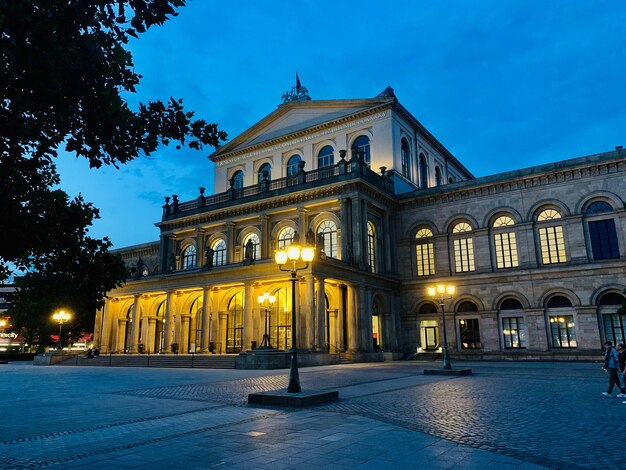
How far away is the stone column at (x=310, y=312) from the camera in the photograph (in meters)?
29.1

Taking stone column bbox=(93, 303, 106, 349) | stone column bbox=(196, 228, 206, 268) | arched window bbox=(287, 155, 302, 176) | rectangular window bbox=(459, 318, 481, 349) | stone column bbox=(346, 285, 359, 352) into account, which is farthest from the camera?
arched window bbox=(287, 155, 302, 176)

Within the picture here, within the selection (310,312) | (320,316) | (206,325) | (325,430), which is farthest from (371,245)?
(325,430)

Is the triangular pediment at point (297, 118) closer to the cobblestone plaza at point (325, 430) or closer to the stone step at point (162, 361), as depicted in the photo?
the stone step at point (162, 361)

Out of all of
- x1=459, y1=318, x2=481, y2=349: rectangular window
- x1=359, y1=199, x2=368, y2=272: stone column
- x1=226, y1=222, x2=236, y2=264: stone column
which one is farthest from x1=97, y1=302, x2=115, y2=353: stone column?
x1=459, y1=318, x2=481, y2=349: rectangular window

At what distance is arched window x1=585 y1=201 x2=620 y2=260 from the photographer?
1225 inches

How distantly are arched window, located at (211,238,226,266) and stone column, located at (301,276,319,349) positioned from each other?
15.1m

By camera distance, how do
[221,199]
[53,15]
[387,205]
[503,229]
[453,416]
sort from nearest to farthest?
[53,15] → [453,416] → [503,229] → [387,205] → [221,199]

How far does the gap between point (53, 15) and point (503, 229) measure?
1327 inches

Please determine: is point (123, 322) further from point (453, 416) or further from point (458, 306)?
point (453, 416)

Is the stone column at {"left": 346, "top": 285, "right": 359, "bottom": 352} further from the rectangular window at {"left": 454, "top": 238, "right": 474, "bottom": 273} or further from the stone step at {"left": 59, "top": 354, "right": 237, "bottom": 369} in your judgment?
the rectangular window at {"left": 454, "top": 238, "right": 474, "bottom": 273}

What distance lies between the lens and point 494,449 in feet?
22.6

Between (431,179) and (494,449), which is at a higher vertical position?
(431,179)

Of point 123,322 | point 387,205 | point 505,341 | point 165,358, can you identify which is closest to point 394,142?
point 387,205

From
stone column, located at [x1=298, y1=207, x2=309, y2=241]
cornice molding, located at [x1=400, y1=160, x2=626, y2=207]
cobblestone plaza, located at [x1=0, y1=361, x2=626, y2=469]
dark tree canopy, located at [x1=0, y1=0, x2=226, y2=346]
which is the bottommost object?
cobblestone plaza, located at [x1=0, y1=361, x2=626, y2=469]
